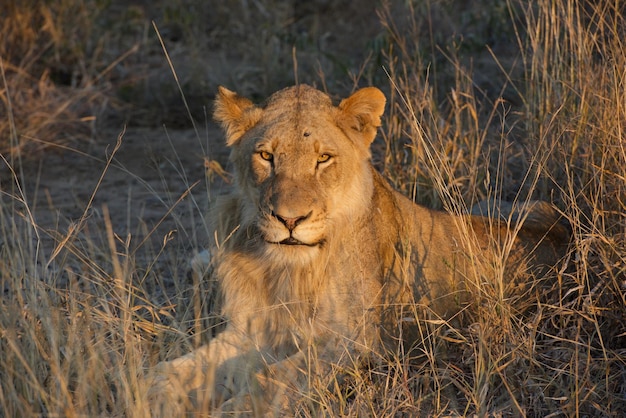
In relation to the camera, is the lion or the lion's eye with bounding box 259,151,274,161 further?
the lion's eye with bounding box 259,151,274,161

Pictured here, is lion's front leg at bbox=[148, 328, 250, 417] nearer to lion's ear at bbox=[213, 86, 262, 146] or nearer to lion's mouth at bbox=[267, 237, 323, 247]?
lion's mouth at bbox=[267, 237, 323, 247]

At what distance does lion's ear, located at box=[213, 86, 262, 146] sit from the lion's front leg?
0.76 metres

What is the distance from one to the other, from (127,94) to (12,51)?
85cm

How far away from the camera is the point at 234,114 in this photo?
3.57 m

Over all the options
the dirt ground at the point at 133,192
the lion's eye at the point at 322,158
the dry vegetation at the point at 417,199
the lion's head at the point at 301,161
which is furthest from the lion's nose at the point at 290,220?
the dirt ground at the point at 133,192

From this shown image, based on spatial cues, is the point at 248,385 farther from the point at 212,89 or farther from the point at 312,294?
the point at 212,89

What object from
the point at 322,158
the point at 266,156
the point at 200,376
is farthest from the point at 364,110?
the point at 200,376

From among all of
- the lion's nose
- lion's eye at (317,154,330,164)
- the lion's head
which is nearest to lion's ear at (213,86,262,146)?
the lion's head

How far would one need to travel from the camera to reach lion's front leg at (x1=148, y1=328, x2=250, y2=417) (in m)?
3.04

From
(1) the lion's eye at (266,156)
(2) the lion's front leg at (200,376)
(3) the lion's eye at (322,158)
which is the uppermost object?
(1) the lion's eye at (266,156)

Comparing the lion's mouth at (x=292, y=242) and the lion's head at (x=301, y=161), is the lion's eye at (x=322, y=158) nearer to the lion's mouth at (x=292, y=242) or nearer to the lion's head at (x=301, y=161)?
the lion's head at (x=301, y=161)

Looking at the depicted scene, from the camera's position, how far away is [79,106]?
21.2ft

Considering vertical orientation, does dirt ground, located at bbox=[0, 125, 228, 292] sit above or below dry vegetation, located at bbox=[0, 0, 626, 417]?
below

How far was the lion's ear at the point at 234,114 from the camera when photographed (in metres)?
3.55
